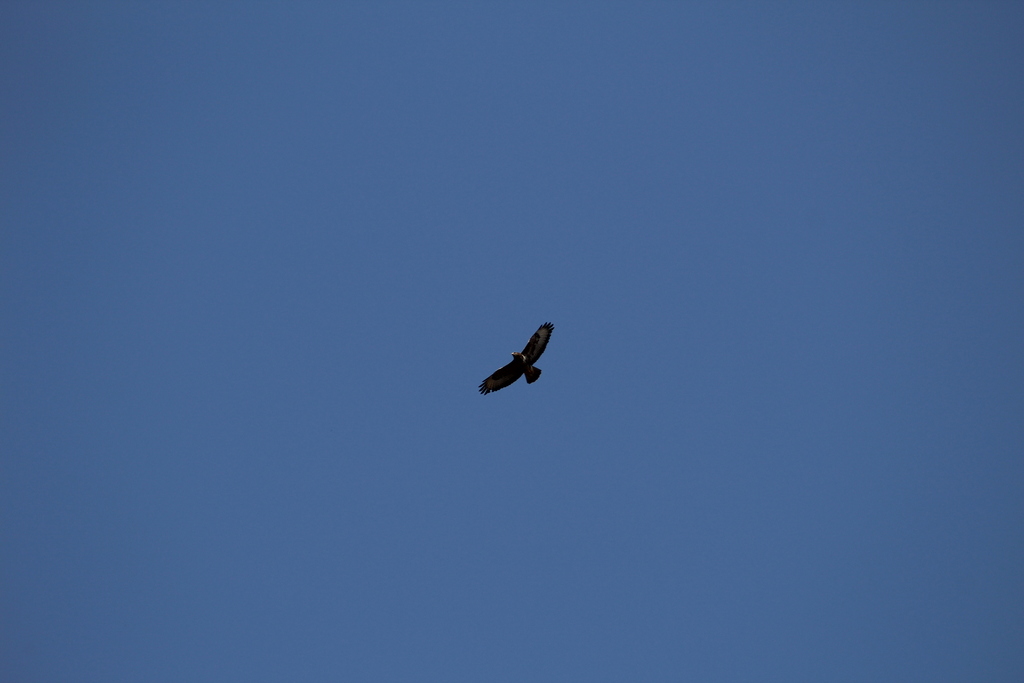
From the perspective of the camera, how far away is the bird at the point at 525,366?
14.8m

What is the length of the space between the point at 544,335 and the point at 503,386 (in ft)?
6.06

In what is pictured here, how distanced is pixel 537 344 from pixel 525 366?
744 mm

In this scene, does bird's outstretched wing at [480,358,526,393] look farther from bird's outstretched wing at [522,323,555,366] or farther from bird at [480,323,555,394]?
bird's outstretched wing at [522,323,555,366]

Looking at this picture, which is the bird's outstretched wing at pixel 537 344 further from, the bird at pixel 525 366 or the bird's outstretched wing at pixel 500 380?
the bird's outstretched wing at pixel 500 380

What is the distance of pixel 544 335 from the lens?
15.1 m

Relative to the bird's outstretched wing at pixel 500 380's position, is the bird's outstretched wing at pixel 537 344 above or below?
above

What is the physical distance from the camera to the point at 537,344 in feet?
49.2

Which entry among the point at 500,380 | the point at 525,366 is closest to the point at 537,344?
the point at 525,366

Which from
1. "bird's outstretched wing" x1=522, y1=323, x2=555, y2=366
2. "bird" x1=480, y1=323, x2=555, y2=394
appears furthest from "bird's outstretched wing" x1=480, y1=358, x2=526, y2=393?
"bird's outstretched wing" x1=522, y1=323, x2=555, y2=366

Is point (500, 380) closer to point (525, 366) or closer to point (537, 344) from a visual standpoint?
point (525, 366)

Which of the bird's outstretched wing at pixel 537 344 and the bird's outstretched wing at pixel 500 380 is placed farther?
the bird's outstretched wing at pixel 500 380

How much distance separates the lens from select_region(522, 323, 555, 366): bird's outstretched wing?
14.8m

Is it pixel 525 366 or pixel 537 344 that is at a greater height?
pixel 537 344

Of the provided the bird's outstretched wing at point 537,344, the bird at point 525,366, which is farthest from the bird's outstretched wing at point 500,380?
the bird's outstretched wing at point 537,344
